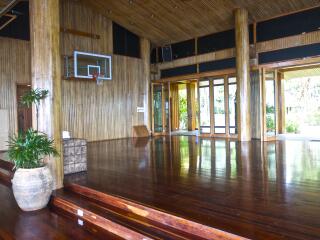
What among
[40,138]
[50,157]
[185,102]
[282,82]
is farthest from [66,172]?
[185,102]

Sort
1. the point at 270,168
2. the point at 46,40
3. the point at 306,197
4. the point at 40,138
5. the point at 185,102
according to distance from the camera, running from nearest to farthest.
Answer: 1. the point at 306,197
2. the point at 40,138
3. the point at 46,40
4. the point at 270,168
5. the point at 185,102

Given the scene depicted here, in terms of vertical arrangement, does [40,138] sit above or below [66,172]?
above

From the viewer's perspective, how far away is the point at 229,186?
3.75 meters

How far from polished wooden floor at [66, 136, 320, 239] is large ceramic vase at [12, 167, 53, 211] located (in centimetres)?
60

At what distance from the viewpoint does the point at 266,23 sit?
8.85 metres

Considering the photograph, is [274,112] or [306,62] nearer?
[306,62]

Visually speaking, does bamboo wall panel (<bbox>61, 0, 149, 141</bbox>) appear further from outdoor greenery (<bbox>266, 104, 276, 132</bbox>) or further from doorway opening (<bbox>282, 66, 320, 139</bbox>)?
doorway opening (<bbox>282, 66, 320, 139</bbox>)

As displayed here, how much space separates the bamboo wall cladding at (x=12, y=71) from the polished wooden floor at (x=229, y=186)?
143 inches

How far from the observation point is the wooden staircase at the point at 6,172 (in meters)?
5.18

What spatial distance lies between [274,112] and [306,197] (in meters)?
6.15

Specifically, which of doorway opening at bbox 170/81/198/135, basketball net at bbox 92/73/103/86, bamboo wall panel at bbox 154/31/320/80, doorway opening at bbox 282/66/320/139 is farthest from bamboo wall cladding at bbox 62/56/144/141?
doorway opening at bbox 282/66/320/139

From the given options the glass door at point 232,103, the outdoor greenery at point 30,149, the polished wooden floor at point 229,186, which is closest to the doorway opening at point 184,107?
the glass door at point 232,103

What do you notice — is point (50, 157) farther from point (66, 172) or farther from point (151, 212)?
point (151, 212)

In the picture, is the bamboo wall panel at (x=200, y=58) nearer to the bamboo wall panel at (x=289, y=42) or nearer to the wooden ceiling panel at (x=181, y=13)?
the wooden ceiling panel at (x=181, y=13)
